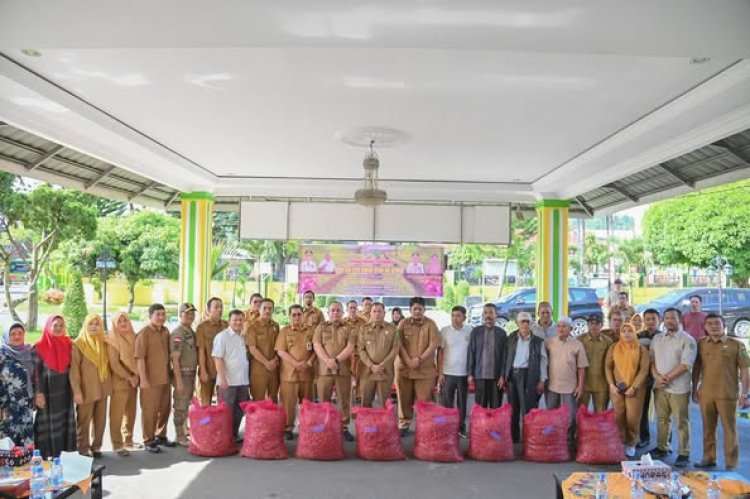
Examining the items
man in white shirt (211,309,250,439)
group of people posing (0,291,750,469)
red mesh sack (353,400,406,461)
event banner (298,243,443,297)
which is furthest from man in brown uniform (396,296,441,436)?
event banner (298,243,443,297)

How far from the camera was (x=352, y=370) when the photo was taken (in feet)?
20.2

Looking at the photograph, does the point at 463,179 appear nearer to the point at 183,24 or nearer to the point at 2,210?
the point at 183,24

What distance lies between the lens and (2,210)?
1202 cm

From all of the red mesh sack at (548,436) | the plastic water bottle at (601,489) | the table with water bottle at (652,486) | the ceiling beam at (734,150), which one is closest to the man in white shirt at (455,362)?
the red mesh sack at (548,436)

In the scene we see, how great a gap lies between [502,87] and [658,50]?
4.86 ft

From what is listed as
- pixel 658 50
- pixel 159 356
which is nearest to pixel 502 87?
pixel 658 50

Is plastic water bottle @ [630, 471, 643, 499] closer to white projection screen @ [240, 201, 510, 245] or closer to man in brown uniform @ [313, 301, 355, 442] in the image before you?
man in brown uniform @ [313, 301, 355, 442]

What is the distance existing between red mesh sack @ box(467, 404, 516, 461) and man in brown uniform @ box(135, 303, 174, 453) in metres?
2.79

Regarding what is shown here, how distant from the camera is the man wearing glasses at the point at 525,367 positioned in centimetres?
543

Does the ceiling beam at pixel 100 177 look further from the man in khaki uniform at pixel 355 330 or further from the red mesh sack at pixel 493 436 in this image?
the red mesh sack at pixel 493 436

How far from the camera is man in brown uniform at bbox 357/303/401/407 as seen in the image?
18.7ft

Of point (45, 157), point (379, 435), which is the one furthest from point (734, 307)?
point (45, 157)

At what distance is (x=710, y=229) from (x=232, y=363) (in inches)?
757

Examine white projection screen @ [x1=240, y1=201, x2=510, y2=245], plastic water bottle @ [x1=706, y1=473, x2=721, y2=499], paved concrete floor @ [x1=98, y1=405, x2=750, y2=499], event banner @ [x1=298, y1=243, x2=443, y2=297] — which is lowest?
paved concrete floor @ [x1=98, y1=405, x2=750, y2=499]
